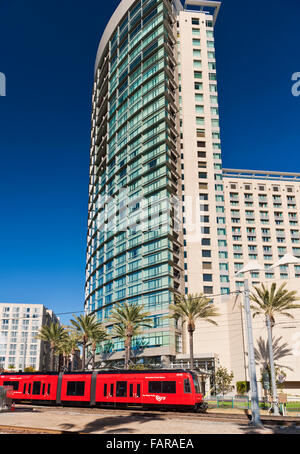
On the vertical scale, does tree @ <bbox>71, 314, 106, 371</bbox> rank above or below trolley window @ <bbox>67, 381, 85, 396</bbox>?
above

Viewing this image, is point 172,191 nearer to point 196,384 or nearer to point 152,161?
point 152,161

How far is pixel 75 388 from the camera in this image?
3625 cm

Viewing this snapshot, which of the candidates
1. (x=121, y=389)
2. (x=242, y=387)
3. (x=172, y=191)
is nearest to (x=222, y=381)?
(x=242, y=387)

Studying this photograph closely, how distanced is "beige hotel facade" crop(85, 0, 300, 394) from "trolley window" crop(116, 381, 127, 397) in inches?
1040

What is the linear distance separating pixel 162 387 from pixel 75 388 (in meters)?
9.01

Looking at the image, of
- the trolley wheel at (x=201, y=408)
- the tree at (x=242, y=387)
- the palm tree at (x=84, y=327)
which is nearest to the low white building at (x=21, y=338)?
the palm tree at (x=84, y=327)

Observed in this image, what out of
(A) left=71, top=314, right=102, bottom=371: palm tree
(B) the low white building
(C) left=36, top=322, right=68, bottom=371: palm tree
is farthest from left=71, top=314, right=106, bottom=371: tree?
(B) the low white building

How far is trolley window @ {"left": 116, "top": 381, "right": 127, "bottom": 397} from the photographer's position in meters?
33.8

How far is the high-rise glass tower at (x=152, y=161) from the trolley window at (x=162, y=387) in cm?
3323

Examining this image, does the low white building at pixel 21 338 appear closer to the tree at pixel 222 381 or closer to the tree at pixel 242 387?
the tree at pixel 242 387

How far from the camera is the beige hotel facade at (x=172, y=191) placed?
68.8 m

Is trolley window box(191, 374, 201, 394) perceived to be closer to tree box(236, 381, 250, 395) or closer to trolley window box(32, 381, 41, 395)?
trolley window box(32, 381, 41, 395)

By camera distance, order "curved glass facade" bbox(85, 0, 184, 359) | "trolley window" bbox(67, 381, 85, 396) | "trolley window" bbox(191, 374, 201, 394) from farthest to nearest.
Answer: "curved glass facade" bbox(85, 0, 184, 359) → "trolley window" bbox(67, 381, 85, 396) → "trolley window" bbox(191, 374, 201, 394)
